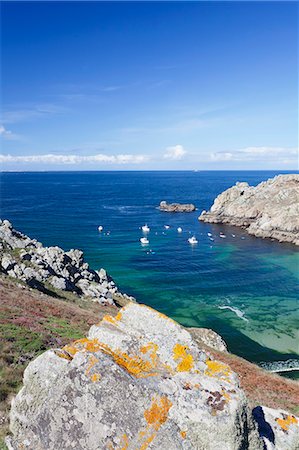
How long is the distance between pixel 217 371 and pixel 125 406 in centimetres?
320

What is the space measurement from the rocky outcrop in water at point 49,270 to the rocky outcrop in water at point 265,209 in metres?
69.1

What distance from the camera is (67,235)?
342ft

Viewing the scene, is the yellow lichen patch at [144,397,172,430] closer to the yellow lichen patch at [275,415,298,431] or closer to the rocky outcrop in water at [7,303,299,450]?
the rocky outcrop in water at [7,303,299,450]

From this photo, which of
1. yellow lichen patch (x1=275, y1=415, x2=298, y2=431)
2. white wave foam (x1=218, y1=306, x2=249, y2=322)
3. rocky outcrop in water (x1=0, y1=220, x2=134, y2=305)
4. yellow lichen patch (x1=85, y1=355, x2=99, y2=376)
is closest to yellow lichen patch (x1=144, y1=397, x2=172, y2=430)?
yellow lichen patch (x1=85, y1=355, x2=99, y2=376)

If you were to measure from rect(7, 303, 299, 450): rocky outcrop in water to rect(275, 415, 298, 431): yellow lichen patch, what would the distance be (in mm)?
875

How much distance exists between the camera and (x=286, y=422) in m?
11.8

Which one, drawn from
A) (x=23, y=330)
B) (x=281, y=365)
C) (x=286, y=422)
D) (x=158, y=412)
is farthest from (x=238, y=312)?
(x=158, y=412)

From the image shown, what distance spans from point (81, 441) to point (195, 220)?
423 ft

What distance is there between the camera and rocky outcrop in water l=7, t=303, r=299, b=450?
874 cm

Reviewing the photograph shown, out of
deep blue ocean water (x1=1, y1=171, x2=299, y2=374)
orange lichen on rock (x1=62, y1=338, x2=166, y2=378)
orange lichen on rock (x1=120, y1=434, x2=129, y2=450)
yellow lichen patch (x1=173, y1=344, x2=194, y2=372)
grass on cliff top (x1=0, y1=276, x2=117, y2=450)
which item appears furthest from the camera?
deep blue ocean water (x1=1, y1=171, x2=299, y2=374)

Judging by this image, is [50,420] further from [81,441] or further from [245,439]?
[245,439]

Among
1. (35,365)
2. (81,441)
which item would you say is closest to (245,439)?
(81,441)

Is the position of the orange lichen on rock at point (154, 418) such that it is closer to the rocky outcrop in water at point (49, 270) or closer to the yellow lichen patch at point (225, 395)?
the yellow lichen patch at point (225, 395)

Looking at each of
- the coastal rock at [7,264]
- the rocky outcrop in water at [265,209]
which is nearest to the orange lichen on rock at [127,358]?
the coastal rock at [7,264]
